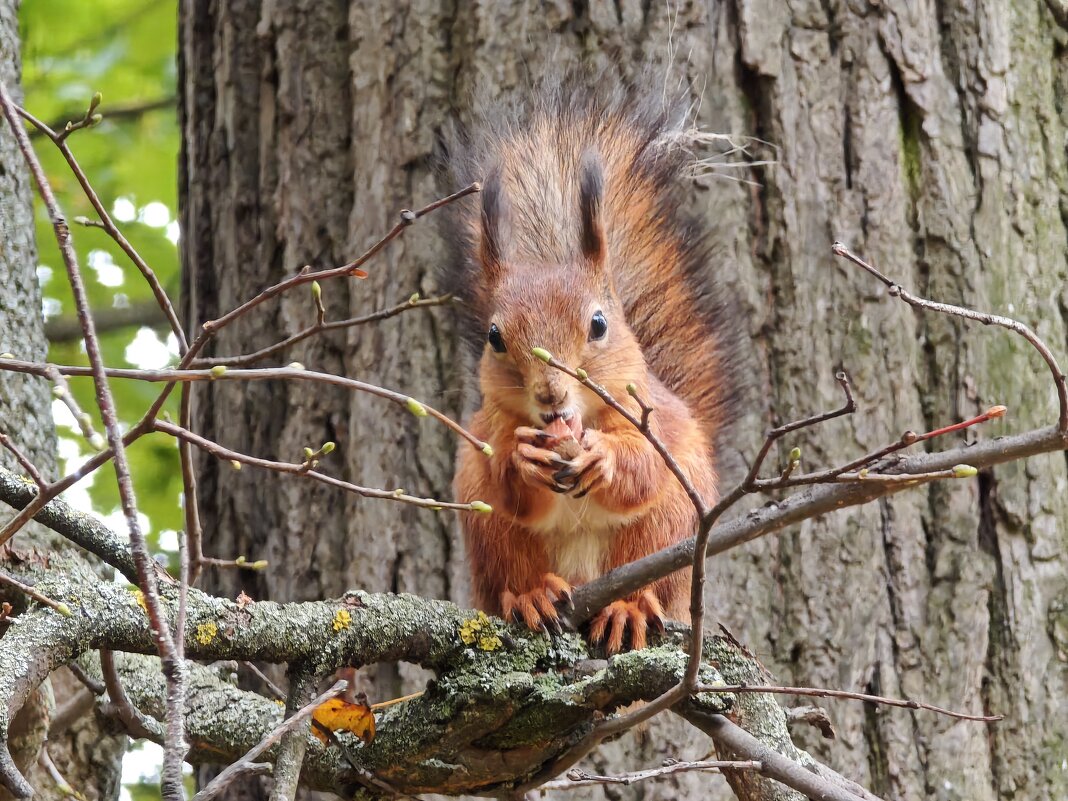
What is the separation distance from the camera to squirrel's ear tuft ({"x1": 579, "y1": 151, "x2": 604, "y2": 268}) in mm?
2299

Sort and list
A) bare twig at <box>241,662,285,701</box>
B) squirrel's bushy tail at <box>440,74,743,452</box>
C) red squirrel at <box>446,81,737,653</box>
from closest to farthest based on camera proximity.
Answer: bare twig at <box>241,662,285,701</box>
red squirrel at <box>446,81,737,653</box>
squirrel's bushy tail at <box>440,74,743,452</box>

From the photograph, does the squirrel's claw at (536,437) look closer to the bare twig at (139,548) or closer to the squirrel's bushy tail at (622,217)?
the squirrel's bushy tail at (622,217)

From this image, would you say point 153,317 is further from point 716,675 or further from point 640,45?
point 716,675

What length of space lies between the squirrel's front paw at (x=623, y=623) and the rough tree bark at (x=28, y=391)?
36.3 inches

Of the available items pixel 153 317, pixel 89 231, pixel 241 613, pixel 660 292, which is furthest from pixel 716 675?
Answer: pixel 89 231

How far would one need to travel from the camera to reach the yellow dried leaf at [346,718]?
5.62 ft

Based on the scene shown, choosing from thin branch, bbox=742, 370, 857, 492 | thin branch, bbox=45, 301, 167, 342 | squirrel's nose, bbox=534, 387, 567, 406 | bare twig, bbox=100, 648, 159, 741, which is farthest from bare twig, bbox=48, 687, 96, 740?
thin branch, bbox=45, 301, 167, 342

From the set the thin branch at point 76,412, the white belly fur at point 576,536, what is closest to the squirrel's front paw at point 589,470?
the white belly fur at point 576,536

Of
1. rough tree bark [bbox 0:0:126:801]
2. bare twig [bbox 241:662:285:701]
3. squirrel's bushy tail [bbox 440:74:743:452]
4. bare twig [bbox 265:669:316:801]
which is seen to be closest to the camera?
bare twig [bbox 265:669:316:801]

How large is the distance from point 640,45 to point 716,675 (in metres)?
1.56

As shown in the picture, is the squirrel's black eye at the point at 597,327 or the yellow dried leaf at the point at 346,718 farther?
the squirrel's black eye at the point at 597,327

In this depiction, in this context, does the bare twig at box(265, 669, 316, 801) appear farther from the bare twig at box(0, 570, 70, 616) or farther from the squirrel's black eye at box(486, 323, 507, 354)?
the squirrel's black eye at box(486, 323, 507, 354)

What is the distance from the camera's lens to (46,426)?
2.18 m

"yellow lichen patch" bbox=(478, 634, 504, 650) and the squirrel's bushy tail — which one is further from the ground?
the squirrel's bushy tail
